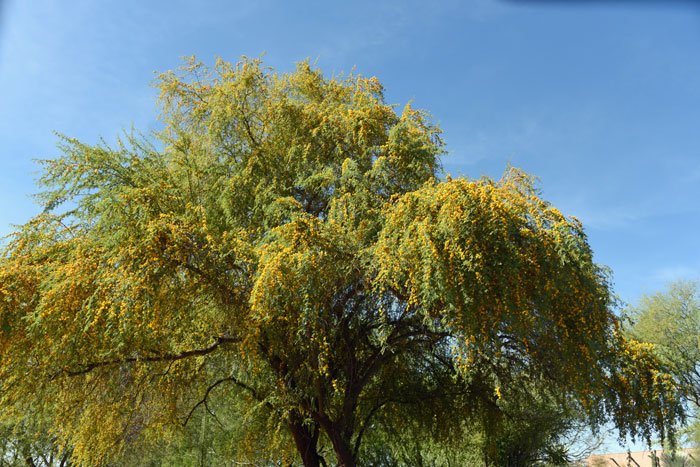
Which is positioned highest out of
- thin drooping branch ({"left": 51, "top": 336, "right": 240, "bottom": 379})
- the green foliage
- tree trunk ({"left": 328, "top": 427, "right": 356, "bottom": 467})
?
the green foliage

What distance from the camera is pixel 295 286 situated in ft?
29.0

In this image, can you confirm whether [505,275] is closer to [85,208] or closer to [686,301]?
[85,208]

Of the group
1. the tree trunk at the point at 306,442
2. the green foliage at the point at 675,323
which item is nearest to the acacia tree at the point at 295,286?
the tree trunk at the point at 306,442

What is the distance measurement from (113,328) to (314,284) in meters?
3.61

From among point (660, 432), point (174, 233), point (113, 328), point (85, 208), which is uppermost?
point (85, 208)

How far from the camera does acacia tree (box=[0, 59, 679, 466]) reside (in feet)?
28.5

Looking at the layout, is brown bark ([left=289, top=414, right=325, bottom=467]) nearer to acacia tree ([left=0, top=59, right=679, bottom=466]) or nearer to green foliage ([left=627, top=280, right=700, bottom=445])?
acacia tree ([left=0, top=59, right=679, bottom=466])

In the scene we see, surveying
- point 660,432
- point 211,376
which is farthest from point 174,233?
point 660,432

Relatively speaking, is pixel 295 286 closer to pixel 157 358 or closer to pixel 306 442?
pixel 157 358

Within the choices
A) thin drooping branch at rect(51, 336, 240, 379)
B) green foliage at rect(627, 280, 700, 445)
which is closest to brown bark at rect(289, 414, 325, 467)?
thin drooping branch at rect(51, 336, 240, 379)

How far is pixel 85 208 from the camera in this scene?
1091cm

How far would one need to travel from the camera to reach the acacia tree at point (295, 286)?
28.5 feet

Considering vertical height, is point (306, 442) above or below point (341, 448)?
above

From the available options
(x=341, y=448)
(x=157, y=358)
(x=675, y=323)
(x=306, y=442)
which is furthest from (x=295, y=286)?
(x=675, y=323)
